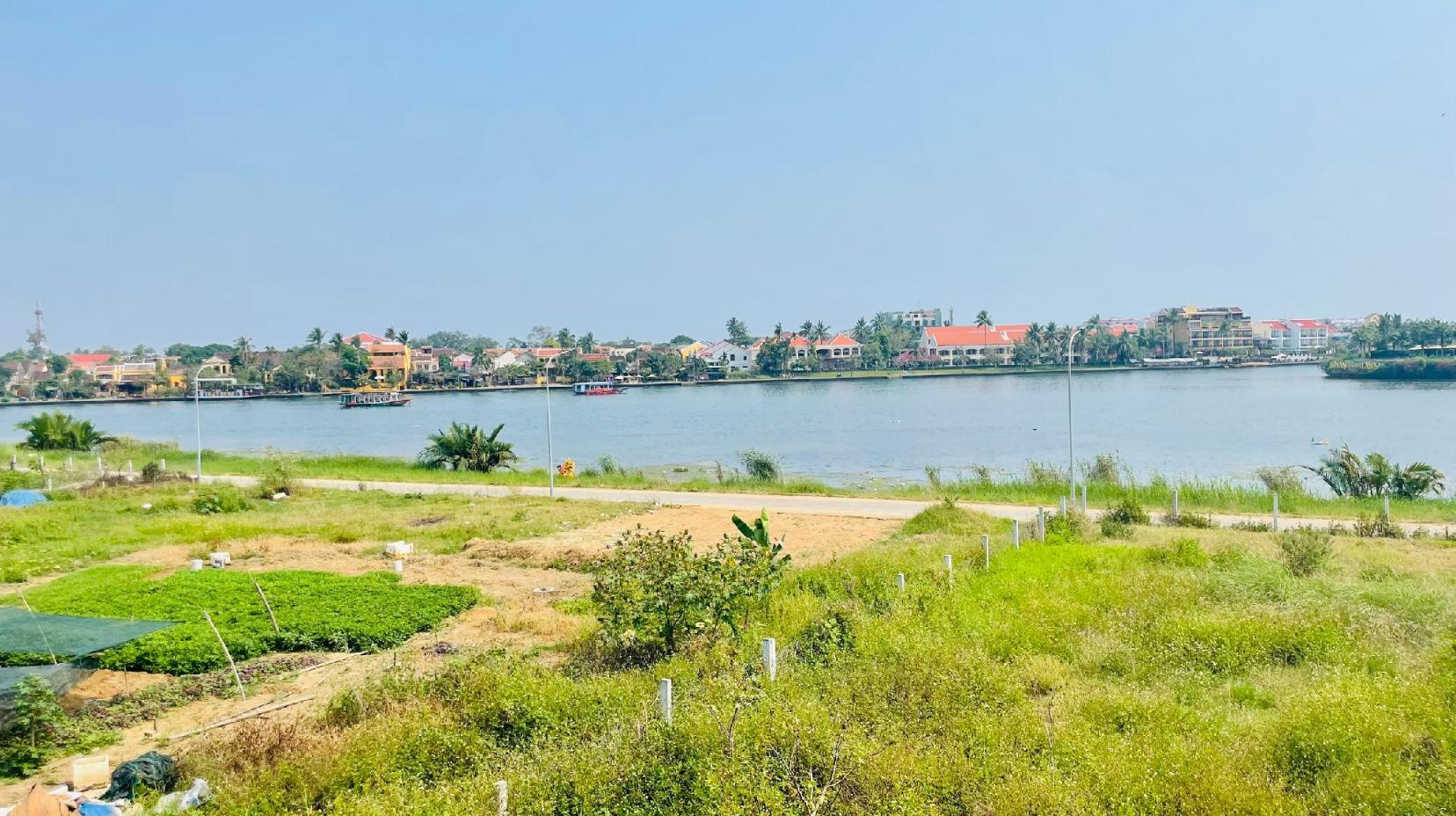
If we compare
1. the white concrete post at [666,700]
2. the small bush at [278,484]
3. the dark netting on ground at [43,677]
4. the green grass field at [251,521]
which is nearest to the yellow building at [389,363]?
the small bush at [278,484]

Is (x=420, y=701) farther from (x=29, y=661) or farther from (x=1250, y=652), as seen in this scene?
(x=1250, y=652)

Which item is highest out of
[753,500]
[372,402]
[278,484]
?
[372,402]

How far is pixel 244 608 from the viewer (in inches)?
507

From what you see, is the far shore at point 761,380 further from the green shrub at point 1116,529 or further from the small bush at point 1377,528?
the green shrub at point 1116,529

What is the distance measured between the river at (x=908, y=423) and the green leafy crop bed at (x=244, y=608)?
23.8 metres

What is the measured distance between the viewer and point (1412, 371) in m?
112

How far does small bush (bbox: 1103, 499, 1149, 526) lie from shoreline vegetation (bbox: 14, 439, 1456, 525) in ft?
7.52

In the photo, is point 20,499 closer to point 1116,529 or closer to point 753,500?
point 753,500

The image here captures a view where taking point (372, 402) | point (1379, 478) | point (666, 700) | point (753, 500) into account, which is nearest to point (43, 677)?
point (666, 700)

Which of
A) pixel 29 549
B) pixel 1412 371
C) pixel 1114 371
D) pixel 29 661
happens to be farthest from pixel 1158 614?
pixel 1114 371

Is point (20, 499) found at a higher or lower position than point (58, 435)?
lower

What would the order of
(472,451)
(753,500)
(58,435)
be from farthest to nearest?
1. (58,435)
2. (472,451)
3. (753,500)

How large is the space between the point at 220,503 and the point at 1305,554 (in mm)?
24598

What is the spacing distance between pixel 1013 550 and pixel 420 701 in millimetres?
9719
